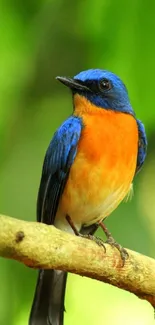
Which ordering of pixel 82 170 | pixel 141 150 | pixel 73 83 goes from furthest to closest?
1. pixel 141 150
2. pixel 73 83
3. pixel 82 170

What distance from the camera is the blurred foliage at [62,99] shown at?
2527mm

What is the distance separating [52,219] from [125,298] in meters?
0.69

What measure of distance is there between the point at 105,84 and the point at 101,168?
0.72 meters

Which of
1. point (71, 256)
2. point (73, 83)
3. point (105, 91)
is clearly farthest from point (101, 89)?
point (71, 256)

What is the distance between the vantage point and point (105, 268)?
2.98 metres

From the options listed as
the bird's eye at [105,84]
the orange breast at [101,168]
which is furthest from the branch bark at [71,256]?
the bird's eye at [105,84]

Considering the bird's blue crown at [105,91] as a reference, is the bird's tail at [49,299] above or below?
below

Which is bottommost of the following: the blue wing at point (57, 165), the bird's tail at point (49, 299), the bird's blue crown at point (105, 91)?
the bird's tail at point (49, 299)

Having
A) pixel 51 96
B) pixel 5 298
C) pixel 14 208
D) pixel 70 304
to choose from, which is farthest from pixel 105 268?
pixel 51 96

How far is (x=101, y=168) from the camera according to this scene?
400cm

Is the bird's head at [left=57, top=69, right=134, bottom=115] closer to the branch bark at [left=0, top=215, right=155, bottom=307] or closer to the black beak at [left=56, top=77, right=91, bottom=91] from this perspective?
the black beak at [left=56, top=77, right=91, bottom=91]

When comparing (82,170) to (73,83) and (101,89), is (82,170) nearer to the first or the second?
(73,83)

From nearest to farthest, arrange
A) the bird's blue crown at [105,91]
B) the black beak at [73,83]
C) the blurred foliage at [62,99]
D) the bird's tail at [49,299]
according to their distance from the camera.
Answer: the blurred foliage at [62,99] < the bird's tail at [49,299] < the black beak at [73,83] < the bird's blue crown at [105,91]

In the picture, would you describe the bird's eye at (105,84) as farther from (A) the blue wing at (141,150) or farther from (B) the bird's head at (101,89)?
(A) the blue wing at (141,150)
